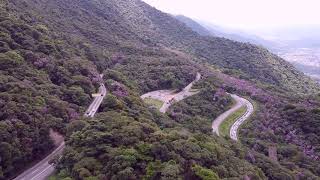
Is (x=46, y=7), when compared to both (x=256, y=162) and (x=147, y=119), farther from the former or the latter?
(x=256, y=162)

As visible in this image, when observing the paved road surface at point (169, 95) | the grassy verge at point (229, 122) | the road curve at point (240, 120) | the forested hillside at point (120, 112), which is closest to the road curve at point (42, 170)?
the forested hillside at point (120, 112)

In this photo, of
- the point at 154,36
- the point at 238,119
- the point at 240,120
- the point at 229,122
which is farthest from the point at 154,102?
the point at 154,36

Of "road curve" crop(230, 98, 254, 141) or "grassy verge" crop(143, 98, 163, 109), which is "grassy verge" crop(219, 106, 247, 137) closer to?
"road curve" crop(230, 98, 254, 141)

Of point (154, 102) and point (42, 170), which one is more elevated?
point (154, 102)

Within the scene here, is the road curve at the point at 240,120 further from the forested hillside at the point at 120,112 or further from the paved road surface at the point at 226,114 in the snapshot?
the forested hillside at the point at 120,112

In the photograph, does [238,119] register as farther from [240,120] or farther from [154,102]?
[154,102]

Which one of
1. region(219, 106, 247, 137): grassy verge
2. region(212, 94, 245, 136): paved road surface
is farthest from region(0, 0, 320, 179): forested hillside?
region(219, 106, 247, 137): grassy verge
